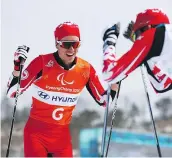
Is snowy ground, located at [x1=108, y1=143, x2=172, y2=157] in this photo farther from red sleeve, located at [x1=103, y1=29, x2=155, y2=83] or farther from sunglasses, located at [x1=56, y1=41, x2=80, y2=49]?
red sleeve, located at [x1=103, y1=29, x2=155, y2=83]

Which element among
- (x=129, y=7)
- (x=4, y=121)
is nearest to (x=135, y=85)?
(x=4, y=121)

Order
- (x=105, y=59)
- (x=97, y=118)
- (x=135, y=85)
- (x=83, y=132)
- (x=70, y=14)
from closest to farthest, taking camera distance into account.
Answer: (x=105, y=59)
(x=70, y=14)
(x=135, y=85)
(x=83, y=132)
(x=97, y=118)

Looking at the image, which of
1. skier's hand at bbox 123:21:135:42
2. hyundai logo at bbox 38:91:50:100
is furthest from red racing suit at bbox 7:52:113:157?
skier's hand at bbox 123:21:135:42

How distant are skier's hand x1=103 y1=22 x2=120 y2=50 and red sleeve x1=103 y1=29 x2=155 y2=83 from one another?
9 centimetres

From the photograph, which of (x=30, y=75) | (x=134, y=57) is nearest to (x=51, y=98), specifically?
(x=30, y=75)

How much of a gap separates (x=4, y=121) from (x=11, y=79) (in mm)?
4210

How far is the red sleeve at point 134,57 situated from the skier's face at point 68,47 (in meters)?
0.42

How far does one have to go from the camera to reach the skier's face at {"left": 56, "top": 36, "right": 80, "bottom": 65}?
7.91 feet

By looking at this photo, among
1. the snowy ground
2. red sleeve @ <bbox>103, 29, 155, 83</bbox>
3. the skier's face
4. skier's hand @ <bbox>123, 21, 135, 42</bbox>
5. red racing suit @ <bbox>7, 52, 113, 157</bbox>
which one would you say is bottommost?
the snowy ground

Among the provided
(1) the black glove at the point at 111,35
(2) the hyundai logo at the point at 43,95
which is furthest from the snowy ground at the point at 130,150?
(1) the black glove at the point at 111,35

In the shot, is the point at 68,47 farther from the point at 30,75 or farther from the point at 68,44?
the point at 30,75

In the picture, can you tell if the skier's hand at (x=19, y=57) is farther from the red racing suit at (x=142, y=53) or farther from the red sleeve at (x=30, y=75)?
the red racing suit at (x=142, y=53)

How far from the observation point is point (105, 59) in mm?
2041

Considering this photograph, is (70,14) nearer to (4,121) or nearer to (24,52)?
(24,52)
